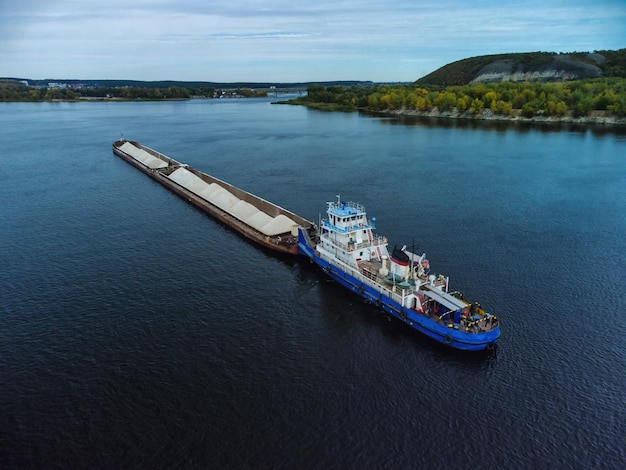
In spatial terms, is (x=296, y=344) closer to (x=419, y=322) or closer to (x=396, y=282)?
(x=419, y=322)

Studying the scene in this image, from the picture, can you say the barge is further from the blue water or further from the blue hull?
the blue hull

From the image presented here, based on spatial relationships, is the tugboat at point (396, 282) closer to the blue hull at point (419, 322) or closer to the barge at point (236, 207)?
the blue hull at point (419, 322)

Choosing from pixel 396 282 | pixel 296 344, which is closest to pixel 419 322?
pixel 396 282

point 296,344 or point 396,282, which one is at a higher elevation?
point 396,282

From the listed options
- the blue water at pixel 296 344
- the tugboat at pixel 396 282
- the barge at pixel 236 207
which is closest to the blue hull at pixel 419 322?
the tugboat at pixel 396 282

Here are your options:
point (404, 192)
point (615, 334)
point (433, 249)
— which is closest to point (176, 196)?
point (404, 192)

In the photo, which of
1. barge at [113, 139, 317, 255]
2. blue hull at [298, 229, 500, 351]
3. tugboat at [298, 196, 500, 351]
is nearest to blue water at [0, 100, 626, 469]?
blue hull at [298, 229, 500, 351]

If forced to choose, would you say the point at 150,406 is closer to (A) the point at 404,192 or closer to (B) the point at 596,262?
(B) the point at 596,262
